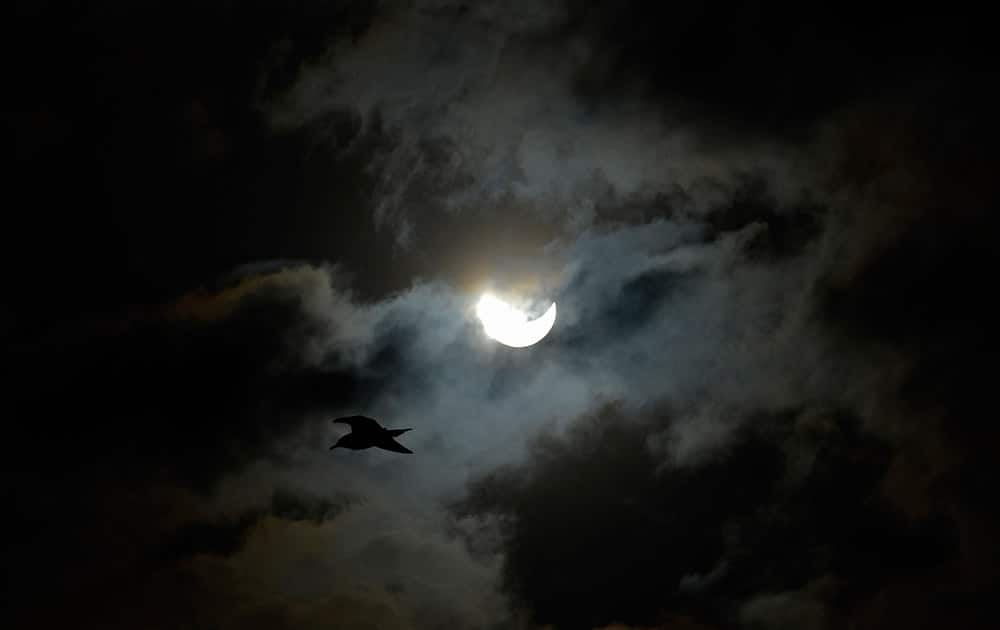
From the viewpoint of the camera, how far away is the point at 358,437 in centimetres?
3275
